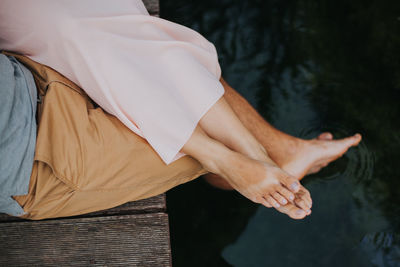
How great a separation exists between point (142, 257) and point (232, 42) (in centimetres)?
152

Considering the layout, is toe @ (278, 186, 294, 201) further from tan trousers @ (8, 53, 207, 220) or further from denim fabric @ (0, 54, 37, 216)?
denim fabric @ (0, 54, 37, 216)

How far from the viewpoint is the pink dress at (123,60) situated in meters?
1.05

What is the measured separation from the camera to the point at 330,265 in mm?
1688

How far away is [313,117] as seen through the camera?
1.99 meters

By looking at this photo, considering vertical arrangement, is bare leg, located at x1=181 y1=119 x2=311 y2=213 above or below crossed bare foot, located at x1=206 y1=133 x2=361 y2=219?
above

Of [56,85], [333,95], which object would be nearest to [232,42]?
[333,95]

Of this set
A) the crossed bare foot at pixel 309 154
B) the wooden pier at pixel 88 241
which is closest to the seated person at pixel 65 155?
the wooden pier at pixel 88 241

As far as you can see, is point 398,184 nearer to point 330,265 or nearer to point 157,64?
point 330,265

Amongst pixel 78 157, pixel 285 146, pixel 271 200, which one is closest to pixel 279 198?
pixel 271 200

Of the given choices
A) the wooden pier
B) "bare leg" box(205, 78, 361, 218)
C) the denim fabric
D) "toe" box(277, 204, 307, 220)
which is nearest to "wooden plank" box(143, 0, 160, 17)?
"bare leg" box(205, 78, 361, 218)

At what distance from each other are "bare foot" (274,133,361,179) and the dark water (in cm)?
29

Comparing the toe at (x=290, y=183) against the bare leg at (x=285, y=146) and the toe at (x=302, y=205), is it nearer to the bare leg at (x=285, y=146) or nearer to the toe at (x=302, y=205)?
the toe at (x=302, y=205)

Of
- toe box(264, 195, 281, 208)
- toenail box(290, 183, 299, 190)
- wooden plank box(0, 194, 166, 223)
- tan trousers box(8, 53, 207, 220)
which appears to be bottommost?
wooden plank box(0, 194, 166, 223)

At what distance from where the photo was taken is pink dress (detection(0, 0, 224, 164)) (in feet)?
3.45
